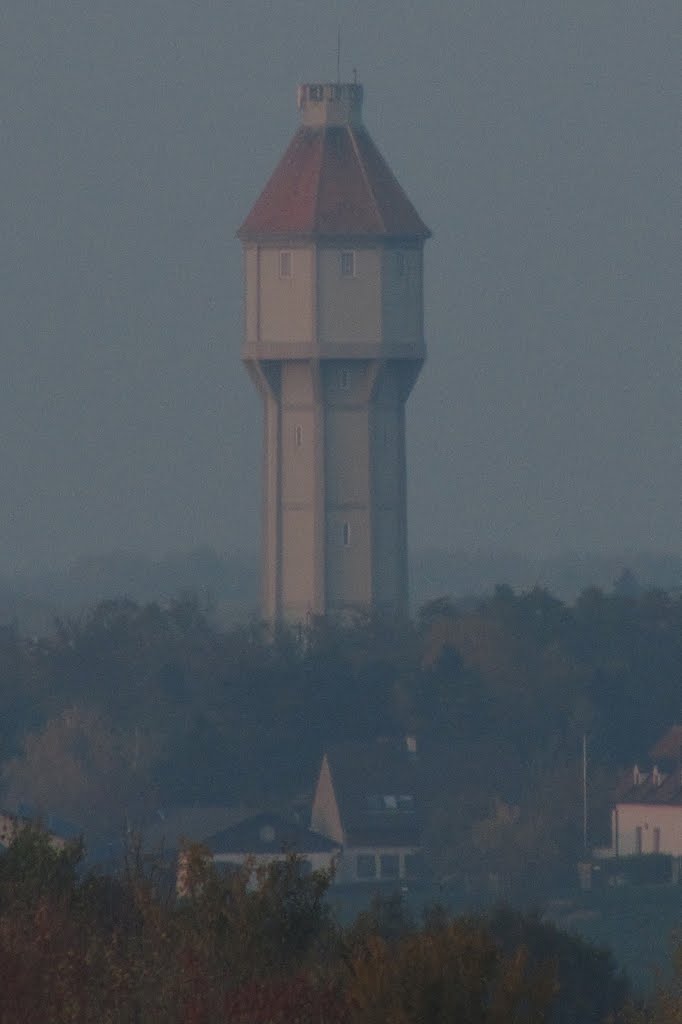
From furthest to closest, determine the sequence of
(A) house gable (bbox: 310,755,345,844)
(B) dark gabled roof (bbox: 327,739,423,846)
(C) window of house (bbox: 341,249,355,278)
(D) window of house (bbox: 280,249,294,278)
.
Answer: (D) window of house (bbox: 280,249,294,278), (C) window of house (bbox: 341,249,355,278), (A) house gable (bbox: 310,755,345,844), (B) dark gabled roof (bbox: 327,739,423,846)

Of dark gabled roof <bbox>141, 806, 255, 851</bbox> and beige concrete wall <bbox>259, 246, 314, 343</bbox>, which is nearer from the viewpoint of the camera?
dark gabled roof <bbox>141, 806, 255, 851</bbox>

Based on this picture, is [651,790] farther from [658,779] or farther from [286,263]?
[286,263]

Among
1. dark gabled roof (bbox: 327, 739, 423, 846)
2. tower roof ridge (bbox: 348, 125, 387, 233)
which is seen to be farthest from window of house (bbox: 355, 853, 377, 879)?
tower roof ridge (bbox: 348, 125, 387, 233)

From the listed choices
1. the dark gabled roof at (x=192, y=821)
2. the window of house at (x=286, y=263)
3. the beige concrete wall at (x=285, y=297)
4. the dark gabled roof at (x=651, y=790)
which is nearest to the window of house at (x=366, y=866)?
the dark gabled roof at (x=192, y=821)

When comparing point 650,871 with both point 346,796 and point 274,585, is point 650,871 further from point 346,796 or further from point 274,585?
point 274,585

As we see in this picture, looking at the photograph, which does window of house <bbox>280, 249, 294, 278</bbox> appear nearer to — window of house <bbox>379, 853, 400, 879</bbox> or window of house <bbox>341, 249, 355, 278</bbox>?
window of house <bbox>341, 249, 355, 278</bbox>

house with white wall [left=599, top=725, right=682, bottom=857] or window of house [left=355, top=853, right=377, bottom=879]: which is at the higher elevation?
house with white wall [left=599, top=725, right=682, bottom=857]

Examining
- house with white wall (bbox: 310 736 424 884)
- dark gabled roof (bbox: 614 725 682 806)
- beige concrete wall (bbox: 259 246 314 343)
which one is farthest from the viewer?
beige concrete wall (bbox: 259 246 314 343)
